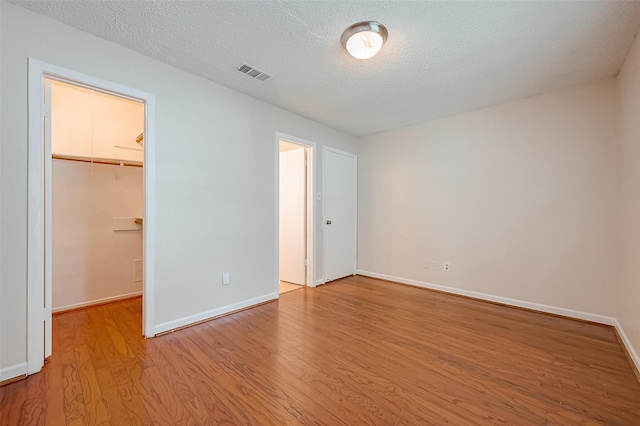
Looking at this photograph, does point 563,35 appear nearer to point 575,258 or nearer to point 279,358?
point 575,258

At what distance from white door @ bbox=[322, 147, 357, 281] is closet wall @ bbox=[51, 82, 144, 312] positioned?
258 centimetres

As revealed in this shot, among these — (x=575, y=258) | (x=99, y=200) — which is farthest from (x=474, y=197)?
(x=99, y=200)

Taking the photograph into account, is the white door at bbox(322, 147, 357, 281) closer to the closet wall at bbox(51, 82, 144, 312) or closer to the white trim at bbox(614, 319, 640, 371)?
the closet wall at bbox(51, 82, 144, 312)

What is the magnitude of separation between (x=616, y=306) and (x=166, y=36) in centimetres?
476

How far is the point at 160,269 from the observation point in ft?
7.94

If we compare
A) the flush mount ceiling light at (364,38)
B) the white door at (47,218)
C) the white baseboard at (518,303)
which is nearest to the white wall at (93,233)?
the white door at (47,218)

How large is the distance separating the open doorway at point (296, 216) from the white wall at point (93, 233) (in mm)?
1928

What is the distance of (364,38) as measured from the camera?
77.9 inches

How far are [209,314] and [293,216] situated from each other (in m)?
1.89

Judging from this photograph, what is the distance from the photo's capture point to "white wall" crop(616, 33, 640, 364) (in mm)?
1980

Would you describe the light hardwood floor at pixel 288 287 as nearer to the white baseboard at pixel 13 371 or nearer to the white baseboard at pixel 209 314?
the white baseboard at pixel 209 314

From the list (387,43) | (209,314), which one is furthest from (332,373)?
(387,43)

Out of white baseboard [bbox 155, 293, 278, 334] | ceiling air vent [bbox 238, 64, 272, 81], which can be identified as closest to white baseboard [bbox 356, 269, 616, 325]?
white baseboard [bbox 155, 293, 278, 334]

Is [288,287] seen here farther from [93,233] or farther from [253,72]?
[253,72]
